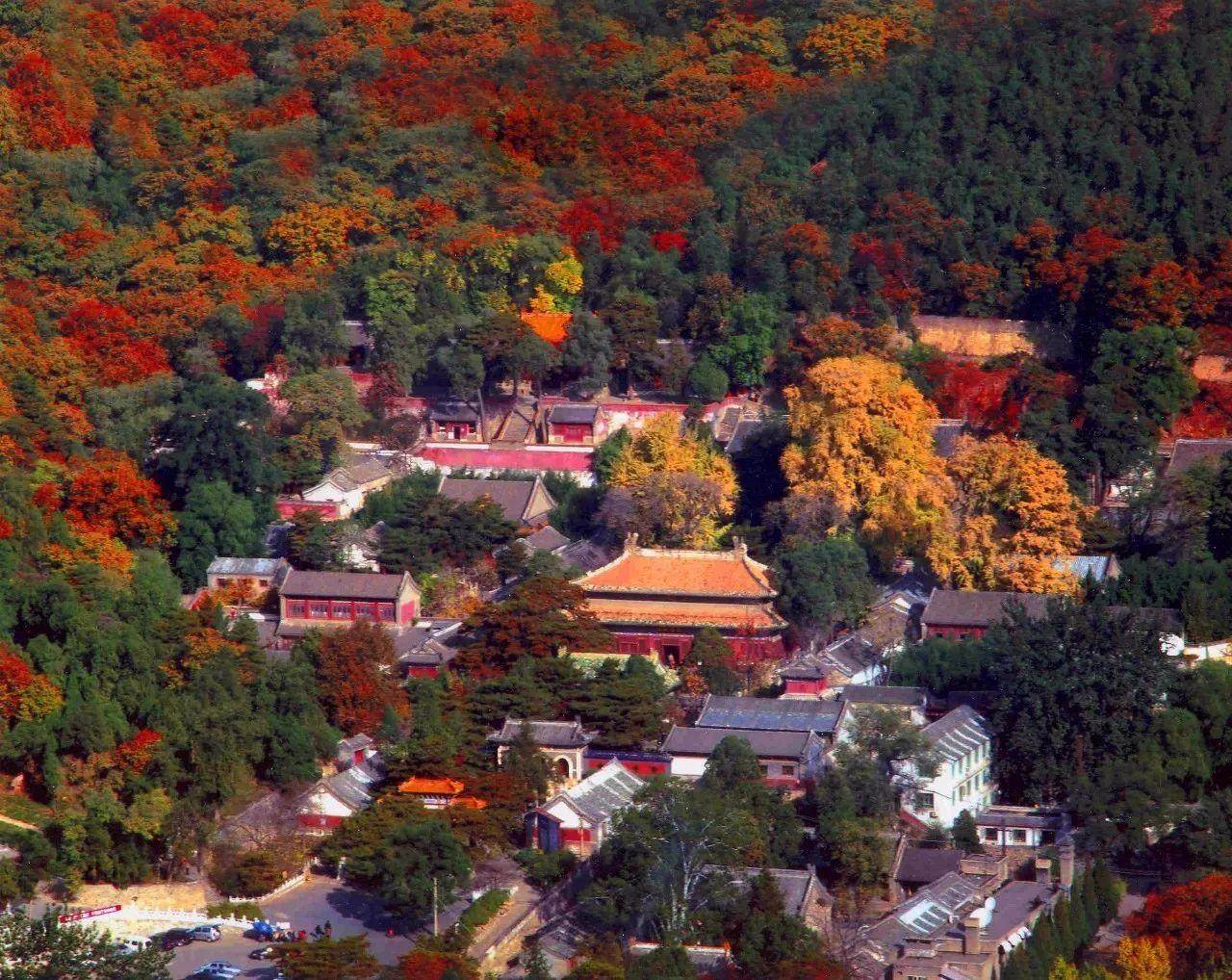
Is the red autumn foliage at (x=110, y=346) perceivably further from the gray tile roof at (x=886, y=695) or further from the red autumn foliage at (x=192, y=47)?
the gray tile roof at (x=886, y=695)

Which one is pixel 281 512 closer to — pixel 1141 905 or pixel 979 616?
pixel 979 616

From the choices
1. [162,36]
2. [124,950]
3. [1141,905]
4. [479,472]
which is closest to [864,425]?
[479,472]

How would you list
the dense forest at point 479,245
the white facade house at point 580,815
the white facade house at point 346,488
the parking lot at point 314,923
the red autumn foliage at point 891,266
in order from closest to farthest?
the parking lot at point 314,923 < the white facade house at point 580,815 < the dense forest at point 479,245 < the white facade house at point 346,488 < the red autumn foliage at point 891,266

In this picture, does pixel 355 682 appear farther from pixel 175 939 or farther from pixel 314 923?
pixel 175 939

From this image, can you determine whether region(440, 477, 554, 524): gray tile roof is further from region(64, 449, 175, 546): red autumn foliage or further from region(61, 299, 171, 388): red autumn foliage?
region(61, 299, 171, 388): red autumn foliage

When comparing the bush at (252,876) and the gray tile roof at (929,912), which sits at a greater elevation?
the gray tile roof at (929,912)

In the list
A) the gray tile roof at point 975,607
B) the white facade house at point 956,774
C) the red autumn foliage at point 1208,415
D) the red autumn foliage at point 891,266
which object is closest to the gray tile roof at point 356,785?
the white facade house at point 956,774
